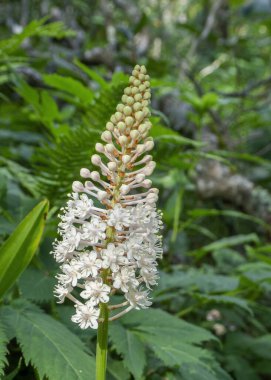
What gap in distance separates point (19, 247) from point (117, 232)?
0.36 metres

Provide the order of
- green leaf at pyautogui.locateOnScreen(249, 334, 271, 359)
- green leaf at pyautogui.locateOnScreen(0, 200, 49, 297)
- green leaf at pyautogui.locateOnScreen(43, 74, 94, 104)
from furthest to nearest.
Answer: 1. green leaf at pyautogui.locateOnScreen(249, 334, 271, 359)
2. green leaf at pyautogui.locateOnScreen(43, 74, 94, 104)
3. green leaf at pyautogui.locateOnScreen(0, 200, 49, 297)

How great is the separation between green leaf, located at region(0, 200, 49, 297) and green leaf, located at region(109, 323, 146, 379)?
460 millimetres

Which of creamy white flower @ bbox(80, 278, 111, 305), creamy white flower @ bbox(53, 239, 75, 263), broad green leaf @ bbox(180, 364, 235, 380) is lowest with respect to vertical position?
broad green leaf @ bbox(180, 364, 235, 380)

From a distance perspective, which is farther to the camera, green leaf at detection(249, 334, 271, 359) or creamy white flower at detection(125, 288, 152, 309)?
green leaf at detection(249, 334, 271, 359)

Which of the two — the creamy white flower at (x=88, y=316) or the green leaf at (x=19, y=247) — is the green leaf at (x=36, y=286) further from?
the creamy white flower at (x=88, y=316)

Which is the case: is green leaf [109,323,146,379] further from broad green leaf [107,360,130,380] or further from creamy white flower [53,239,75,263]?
creamy white flower [53,239,75,263]

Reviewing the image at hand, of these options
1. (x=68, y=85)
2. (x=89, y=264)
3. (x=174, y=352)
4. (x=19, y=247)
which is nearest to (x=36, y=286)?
(x=19, y=247)

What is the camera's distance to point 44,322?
5.00ft

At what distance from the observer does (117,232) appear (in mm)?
1267

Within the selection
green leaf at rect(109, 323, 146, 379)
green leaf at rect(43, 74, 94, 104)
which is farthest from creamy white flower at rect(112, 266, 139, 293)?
green leaf at rect(43, 74, 94, 104)

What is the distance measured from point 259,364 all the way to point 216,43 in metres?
6.43

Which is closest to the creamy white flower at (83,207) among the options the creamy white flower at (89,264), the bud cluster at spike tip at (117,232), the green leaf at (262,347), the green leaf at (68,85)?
the bud cluster at spike tip at (117,232)

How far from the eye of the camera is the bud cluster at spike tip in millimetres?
1224

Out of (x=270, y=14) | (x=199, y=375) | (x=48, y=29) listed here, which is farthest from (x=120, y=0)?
(x=199, y=375)
